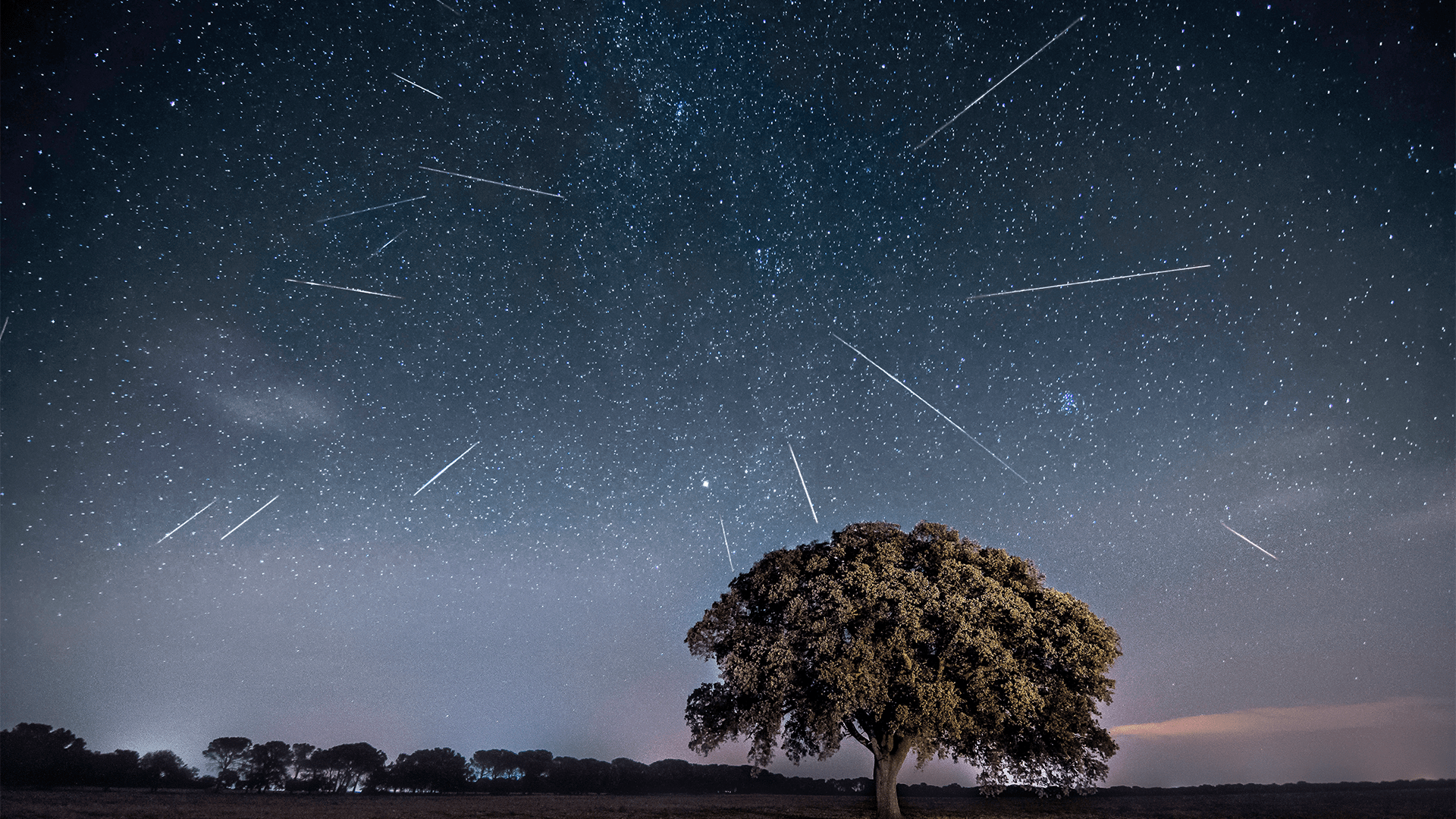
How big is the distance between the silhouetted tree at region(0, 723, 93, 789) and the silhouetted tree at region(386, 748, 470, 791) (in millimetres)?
29582

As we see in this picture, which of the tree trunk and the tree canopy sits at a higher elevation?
the tree canopy

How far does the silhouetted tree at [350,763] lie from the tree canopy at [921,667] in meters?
74.0

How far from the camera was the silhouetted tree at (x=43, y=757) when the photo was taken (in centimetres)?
5203

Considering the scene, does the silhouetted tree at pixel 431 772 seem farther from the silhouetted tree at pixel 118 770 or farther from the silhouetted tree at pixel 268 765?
the silhouetted tree at pixel 118 770

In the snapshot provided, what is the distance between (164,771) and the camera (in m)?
64.9

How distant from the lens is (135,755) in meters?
62.3

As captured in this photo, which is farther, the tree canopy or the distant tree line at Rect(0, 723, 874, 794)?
the distant tree line at Rect(0, 723, 874, 794)

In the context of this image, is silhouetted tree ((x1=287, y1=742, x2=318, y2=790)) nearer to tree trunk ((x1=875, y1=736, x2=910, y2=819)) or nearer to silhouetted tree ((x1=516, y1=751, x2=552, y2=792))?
silhouetted tree ((x1=516, y1=751, x2=552, y2=792))

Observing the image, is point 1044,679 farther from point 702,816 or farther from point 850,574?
point 702,816

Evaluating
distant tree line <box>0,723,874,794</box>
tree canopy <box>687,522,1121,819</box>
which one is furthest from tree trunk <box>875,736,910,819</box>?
distant tree line <box>0,723,874,794</box>

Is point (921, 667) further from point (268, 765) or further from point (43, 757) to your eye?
point (268, 765)

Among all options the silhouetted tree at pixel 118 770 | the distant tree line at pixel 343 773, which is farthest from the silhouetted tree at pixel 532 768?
the silhouetted tree at pixel 118 770

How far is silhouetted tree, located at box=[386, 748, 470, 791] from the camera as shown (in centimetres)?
7594

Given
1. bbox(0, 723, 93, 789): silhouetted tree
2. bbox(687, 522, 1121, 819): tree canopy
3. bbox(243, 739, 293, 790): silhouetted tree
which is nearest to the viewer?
bbox(687, 522, 1121, 819): tree canopy
